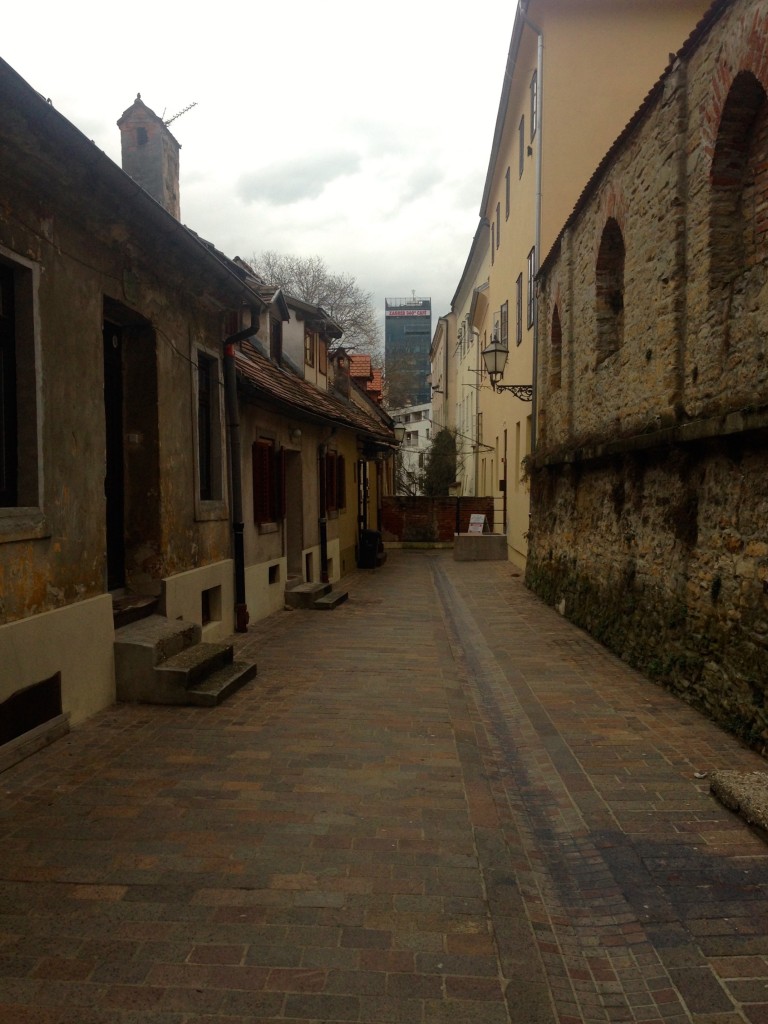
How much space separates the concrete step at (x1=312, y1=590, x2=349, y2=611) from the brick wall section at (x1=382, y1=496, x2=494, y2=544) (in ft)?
44.1

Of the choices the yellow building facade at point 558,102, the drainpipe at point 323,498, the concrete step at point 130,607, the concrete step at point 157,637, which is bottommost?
the concrete step at point 157,637

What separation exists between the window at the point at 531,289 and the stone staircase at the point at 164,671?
10.7 meters

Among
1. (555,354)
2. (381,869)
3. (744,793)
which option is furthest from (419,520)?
(381,869)

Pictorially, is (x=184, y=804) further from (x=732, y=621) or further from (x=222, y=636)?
(x=222, y=636)

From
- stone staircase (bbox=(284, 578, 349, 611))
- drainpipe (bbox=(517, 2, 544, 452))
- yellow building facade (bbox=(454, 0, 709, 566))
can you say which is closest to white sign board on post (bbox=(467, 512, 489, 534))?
yellow building facade (bbox=(454, 0, 709, 566))

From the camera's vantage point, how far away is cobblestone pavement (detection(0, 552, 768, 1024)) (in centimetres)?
279

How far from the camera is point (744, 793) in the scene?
4340mm

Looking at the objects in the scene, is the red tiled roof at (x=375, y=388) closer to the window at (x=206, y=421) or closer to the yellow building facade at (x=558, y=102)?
the yellow building facade at (x=558, y=102)

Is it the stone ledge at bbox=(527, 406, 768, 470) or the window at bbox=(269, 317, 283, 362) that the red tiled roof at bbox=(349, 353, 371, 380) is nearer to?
the window at bbox=(269, 317, 283, 362)

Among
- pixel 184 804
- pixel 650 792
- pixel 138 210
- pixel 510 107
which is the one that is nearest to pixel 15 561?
pixel 184 804

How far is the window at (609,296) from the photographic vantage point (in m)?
9.98

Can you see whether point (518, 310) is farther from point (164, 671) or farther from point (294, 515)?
point (164, 671)

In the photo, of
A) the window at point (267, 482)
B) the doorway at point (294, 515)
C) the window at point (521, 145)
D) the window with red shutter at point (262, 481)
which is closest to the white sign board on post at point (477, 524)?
the window at point (521, 145)

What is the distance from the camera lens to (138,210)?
6.49 meters
